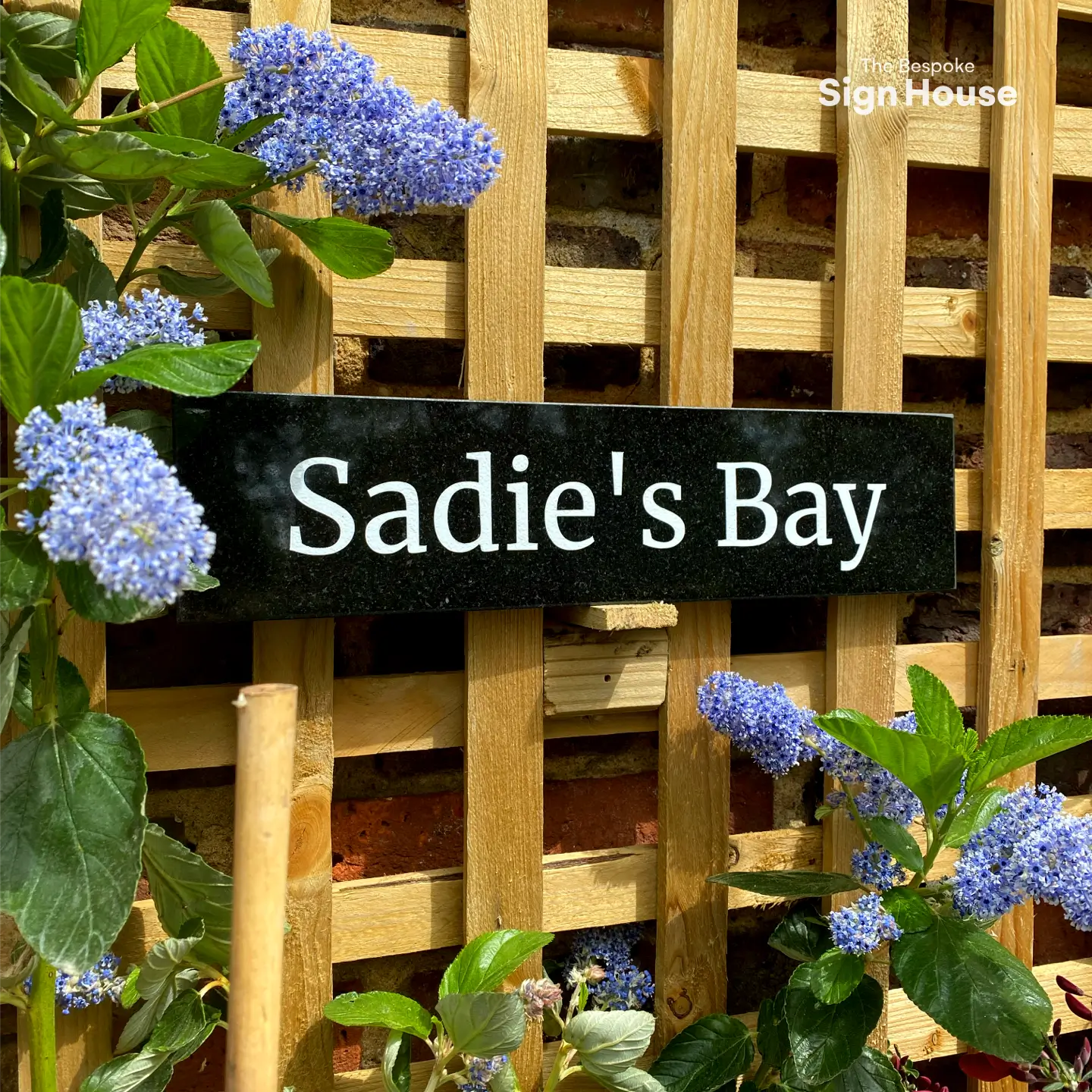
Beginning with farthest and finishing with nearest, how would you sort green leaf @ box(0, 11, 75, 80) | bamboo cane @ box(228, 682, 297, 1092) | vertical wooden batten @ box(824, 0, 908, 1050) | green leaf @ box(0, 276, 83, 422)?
vertical wooden batten @ box(824, 0, 908, 1050) < green leaf @ box(0, 11, 75, 80) < green leaf @ box(0, 276, 83, 422) < bamboo cane @ box(228, 682, 297, 1092)

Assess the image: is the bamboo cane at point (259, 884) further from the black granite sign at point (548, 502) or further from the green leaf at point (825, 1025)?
the green leaf at point (825, 1025)

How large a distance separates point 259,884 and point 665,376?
2.49 feet

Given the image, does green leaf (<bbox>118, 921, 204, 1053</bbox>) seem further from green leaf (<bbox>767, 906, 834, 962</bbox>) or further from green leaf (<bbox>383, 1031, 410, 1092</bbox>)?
green leaf (<bbox>767, 906, 834, 962</bbox>)

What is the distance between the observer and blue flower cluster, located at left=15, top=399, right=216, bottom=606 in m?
0.53

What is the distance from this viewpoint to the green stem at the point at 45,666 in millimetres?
761

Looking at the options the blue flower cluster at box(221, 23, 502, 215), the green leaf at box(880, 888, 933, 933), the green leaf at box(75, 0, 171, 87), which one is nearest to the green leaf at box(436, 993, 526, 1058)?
the green leaf at box(880, 888, 933, 933)

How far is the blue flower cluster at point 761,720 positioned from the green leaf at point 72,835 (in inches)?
22.6

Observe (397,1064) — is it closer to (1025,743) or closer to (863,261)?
(1025,743)

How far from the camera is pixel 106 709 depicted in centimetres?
96

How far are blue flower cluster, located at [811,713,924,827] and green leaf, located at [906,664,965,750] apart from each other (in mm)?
38

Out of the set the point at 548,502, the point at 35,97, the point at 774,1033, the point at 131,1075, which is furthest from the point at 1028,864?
the point at 35,97

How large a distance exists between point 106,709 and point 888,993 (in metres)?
0.95

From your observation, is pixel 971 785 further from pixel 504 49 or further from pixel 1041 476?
pixel 504 49

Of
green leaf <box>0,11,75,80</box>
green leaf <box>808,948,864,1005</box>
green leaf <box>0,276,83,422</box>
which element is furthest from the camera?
green leaf <box>808,948,864,1005</box>
